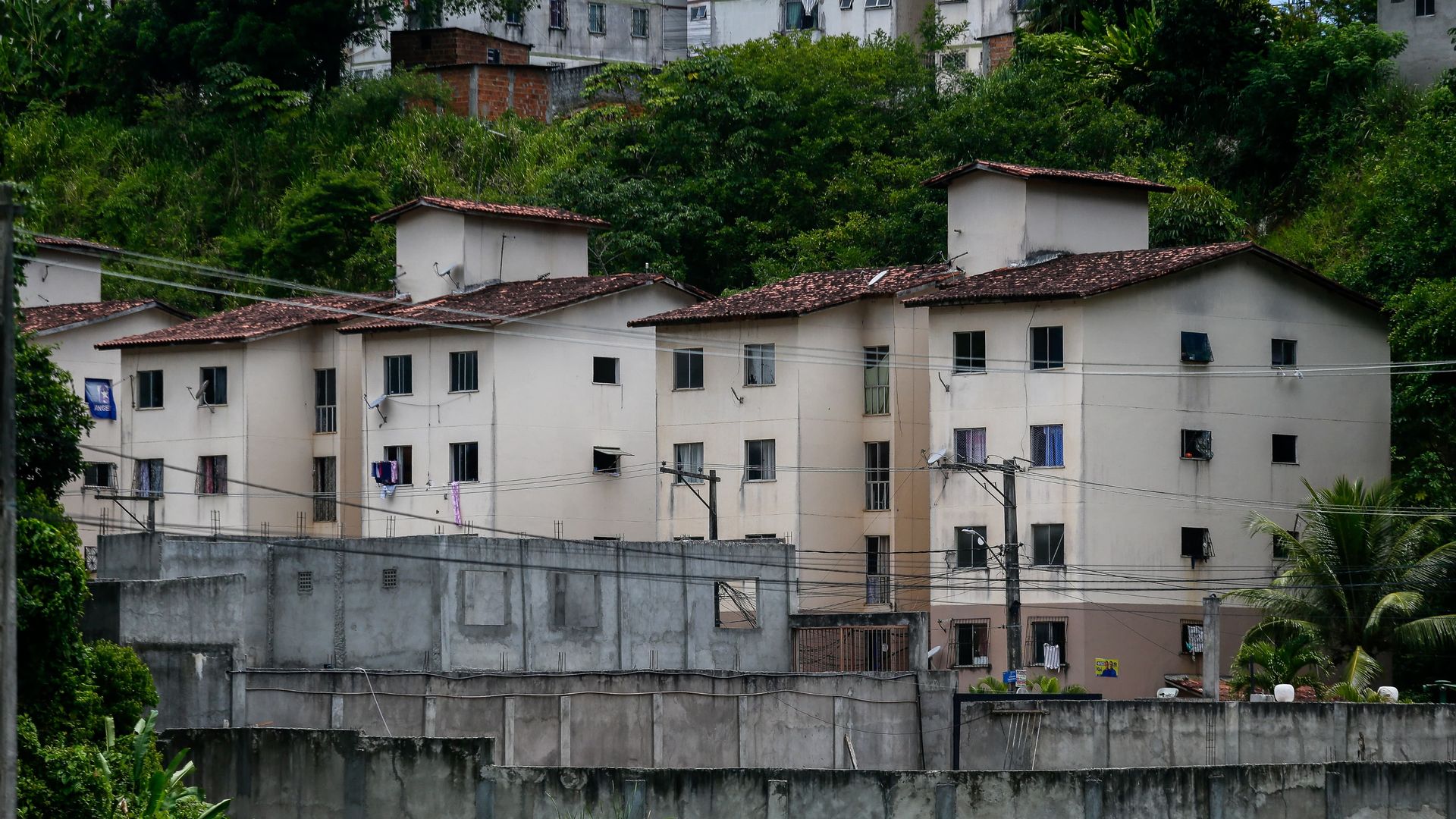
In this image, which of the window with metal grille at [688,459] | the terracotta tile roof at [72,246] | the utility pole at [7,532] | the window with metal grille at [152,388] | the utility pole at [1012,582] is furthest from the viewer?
the terracotta tile roof at [72,246]

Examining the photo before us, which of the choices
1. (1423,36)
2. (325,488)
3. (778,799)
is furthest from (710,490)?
(778,799)

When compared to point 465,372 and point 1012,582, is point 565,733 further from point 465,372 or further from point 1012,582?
point 465,372

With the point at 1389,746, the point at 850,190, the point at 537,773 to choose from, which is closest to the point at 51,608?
the point at 537,773

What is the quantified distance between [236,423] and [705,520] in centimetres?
1320

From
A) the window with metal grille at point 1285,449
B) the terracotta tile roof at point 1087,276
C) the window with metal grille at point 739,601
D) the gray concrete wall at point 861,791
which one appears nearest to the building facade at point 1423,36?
the terracotta tile roof at point 1087,276

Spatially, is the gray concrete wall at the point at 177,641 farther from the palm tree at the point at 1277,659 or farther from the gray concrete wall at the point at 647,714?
→ the palm tree at the point at 1277,659

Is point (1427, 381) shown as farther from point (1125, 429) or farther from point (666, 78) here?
point (666, 78)

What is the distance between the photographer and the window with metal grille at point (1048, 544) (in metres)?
48.2

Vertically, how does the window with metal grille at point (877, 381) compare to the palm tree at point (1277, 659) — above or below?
above

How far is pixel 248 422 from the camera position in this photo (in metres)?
57.8

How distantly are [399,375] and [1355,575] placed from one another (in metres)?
24.0

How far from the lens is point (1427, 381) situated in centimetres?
4706

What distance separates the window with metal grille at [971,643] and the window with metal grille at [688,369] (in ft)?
30.7

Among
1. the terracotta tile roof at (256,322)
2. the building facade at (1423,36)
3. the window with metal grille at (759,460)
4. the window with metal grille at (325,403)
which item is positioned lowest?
the window with metal grille at (759,460)
